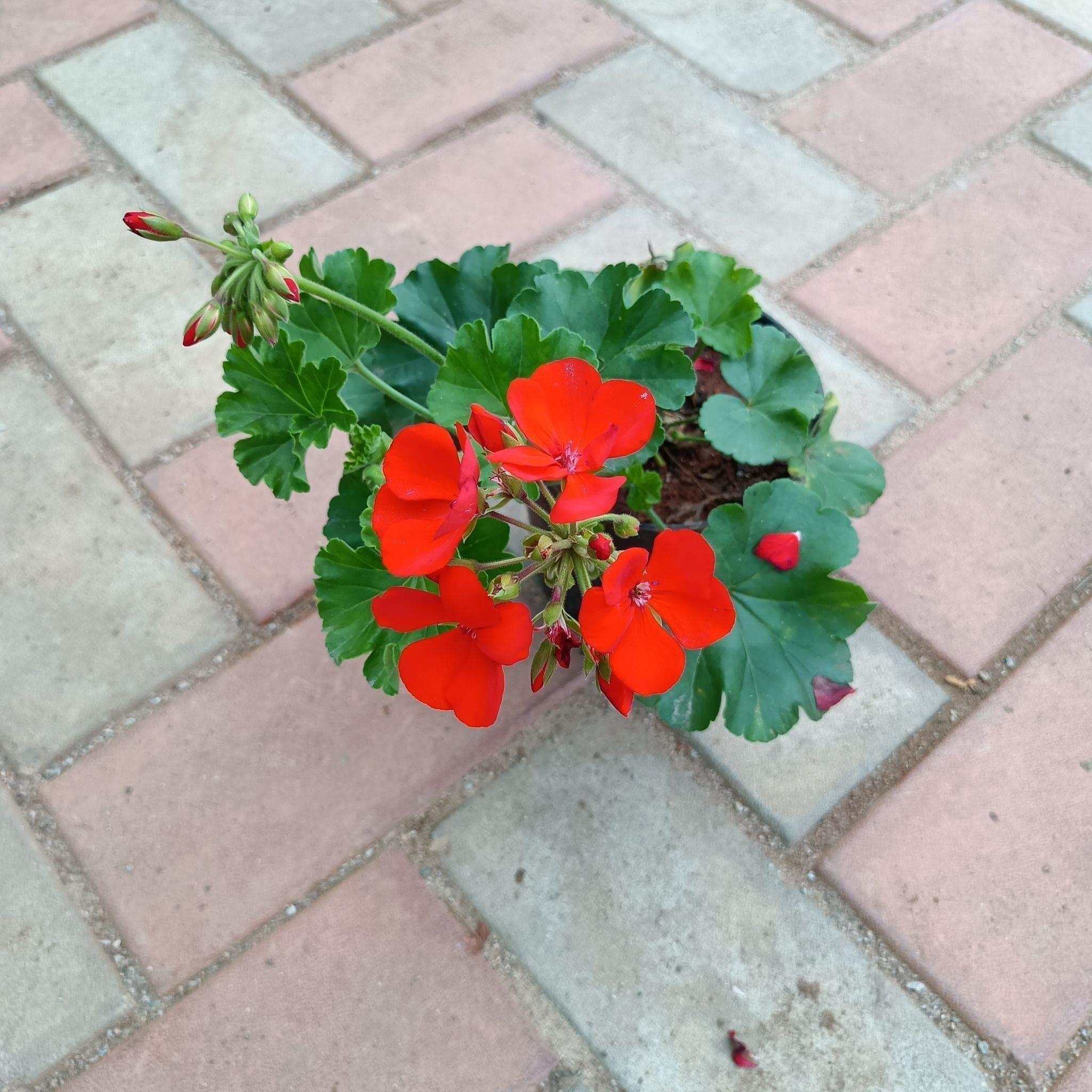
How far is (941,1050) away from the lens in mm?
968

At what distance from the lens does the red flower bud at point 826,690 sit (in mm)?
911

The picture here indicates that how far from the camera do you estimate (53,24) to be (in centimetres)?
179

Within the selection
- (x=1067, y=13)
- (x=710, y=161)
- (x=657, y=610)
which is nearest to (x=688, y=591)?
(x=657, y=610)

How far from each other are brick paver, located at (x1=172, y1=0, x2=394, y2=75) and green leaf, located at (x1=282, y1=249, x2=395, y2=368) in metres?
0.97

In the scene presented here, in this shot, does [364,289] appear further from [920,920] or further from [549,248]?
[920,920]

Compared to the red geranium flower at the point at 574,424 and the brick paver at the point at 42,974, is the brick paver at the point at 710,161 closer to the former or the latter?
the red geranium flower at the point at 574,424

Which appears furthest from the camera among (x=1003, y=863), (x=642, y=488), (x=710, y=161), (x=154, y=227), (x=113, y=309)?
(x=710, y=161)

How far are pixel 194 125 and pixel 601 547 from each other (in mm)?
1325

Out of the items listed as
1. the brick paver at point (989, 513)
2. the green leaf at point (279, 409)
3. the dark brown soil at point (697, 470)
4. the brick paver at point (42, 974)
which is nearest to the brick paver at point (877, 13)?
the brick paver at point (989, 513)

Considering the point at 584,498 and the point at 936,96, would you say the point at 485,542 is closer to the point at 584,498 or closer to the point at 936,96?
the point at 584,498

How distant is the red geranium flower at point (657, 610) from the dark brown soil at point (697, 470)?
15.7 inches

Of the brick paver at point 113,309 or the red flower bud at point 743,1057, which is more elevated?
the red flower bud at point 743,1057

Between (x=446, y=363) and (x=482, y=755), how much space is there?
0.47 metres

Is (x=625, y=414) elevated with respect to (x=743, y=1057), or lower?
elevated
